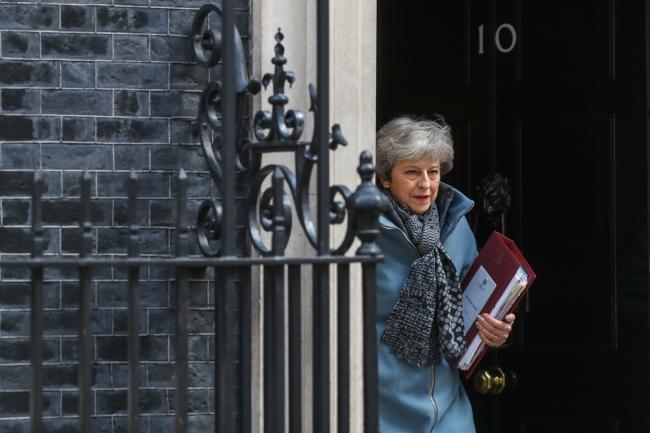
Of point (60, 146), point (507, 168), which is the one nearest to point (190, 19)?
point (60, 146)

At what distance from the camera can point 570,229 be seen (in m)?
6.54

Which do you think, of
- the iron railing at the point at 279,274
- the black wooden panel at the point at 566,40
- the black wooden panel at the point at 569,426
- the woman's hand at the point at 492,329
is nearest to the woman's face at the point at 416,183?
the woman's hand at the point at 492,329

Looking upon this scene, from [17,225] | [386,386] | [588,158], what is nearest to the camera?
[17,225]


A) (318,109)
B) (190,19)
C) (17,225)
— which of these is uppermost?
(190,19)

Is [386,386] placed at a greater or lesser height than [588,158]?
lesser

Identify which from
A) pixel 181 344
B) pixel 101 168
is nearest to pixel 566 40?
pixel 101 168

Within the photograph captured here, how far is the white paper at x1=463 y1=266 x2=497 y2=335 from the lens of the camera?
4984 millimetres

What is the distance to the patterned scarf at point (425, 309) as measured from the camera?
16.1 feet

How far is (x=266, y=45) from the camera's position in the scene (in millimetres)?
4691

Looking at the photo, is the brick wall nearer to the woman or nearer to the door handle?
the woman

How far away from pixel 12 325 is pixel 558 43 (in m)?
3.08

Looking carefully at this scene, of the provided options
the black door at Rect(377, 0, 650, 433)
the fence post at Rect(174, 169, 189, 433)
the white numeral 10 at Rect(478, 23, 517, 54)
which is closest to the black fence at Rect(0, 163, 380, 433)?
the fence post at Rect(174, 169, 189, 433)

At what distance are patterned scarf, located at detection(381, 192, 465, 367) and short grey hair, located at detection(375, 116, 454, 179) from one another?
0.18 metres

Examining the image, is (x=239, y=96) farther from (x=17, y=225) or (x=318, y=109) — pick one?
(x=17, y=225)
